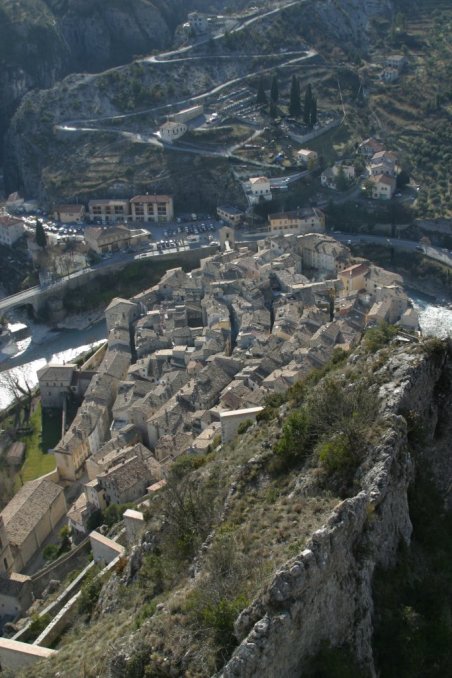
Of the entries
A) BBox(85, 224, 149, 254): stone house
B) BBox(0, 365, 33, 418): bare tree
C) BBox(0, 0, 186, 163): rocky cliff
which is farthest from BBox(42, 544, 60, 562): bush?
Result: BBox(0, 0, 186, 163): rocky cliff

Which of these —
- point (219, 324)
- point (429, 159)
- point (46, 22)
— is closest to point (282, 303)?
point (219, 324)

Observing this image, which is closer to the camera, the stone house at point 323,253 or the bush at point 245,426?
the bush at point 245,426

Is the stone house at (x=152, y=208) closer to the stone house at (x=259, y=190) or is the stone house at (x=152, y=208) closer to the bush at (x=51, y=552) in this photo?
the stone house at (x=259, y=190)

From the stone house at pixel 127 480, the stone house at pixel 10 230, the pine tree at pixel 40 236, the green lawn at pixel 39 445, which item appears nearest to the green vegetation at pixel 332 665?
the stone house at pixel 127 480

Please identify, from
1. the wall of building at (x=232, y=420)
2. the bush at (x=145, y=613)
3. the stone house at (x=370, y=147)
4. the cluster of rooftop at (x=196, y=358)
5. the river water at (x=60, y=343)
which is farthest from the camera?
the stone house at (x=370, y=147)

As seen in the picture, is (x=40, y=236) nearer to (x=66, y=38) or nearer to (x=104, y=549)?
(x=104, y=549)

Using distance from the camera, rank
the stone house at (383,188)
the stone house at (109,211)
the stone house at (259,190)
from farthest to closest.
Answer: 1. the stone house at (109,211)
2. the stone house at (259,190)
3. the stone house at (383,188)

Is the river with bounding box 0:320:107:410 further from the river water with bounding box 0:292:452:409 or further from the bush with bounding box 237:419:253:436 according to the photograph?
the bush with bounding box 237:419:253:436
